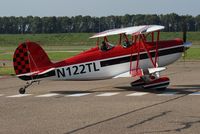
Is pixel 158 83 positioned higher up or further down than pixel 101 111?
further down

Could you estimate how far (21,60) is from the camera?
669 inches

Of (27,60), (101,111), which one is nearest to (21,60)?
(27,60)

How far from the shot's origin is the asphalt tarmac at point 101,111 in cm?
952

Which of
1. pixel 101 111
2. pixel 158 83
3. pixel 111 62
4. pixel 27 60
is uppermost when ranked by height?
pixel 27 60

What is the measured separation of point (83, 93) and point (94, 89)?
1585 millimetres

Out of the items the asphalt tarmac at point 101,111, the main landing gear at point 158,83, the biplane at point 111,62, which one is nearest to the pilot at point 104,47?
the biplane at point 111,62

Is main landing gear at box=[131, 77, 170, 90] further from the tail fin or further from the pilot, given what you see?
the tail fin

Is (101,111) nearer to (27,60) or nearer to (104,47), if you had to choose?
(27,60)

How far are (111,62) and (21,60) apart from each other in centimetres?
354

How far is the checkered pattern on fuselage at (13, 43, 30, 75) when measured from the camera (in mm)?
16953

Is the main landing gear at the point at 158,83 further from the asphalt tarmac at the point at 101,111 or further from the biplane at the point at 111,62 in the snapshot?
the asphalt tarmac at the point at 101,111

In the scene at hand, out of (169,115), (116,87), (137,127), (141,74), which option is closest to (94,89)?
(116,87)

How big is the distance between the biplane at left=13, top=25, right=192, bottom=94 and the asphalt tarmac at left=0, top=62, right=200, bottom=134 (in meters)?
0.63

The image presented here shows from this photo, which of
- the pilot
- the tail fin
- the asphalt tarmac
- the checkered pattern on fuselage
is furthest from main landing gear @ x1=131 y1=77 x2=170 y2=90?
the checkered pattern on fuselage
